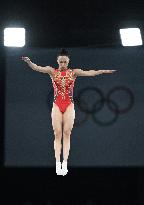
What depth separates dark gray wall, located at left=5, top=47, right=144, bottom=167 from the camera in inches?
281

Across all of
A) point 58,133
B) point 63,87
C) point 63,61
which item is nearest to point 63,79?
point 63,87

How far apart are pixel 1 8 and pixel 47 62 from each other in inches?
40.8

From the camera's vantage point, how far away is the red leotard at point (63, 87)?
568cm

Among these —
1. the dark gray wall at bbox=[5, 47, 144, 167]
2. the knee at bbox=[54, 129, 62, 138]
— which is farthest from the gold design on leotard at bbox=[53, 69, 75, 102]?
the dark gray wall at bbox=[5, 47, 144, 167]

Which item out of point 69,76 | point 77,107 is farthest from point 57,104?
point 77,107

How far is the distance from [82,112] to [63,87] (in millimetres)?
1568

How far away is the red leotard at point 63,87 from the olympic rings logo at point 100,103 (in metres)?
1.49

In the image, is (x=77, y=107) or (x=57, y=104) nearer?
(x=57, y=104)

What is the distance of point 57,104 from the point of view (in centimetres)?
568

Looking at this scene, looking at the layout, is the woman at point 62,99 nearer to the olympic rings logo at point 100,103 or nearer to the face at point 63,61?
the face at point 63,61

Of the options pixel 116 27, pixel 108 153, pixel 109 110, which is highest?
pixel 116 27

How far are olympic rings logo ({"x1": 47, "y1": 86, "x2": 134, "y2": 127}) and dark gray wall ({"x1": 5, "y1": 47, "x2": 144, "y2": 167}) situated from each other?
22 mm
